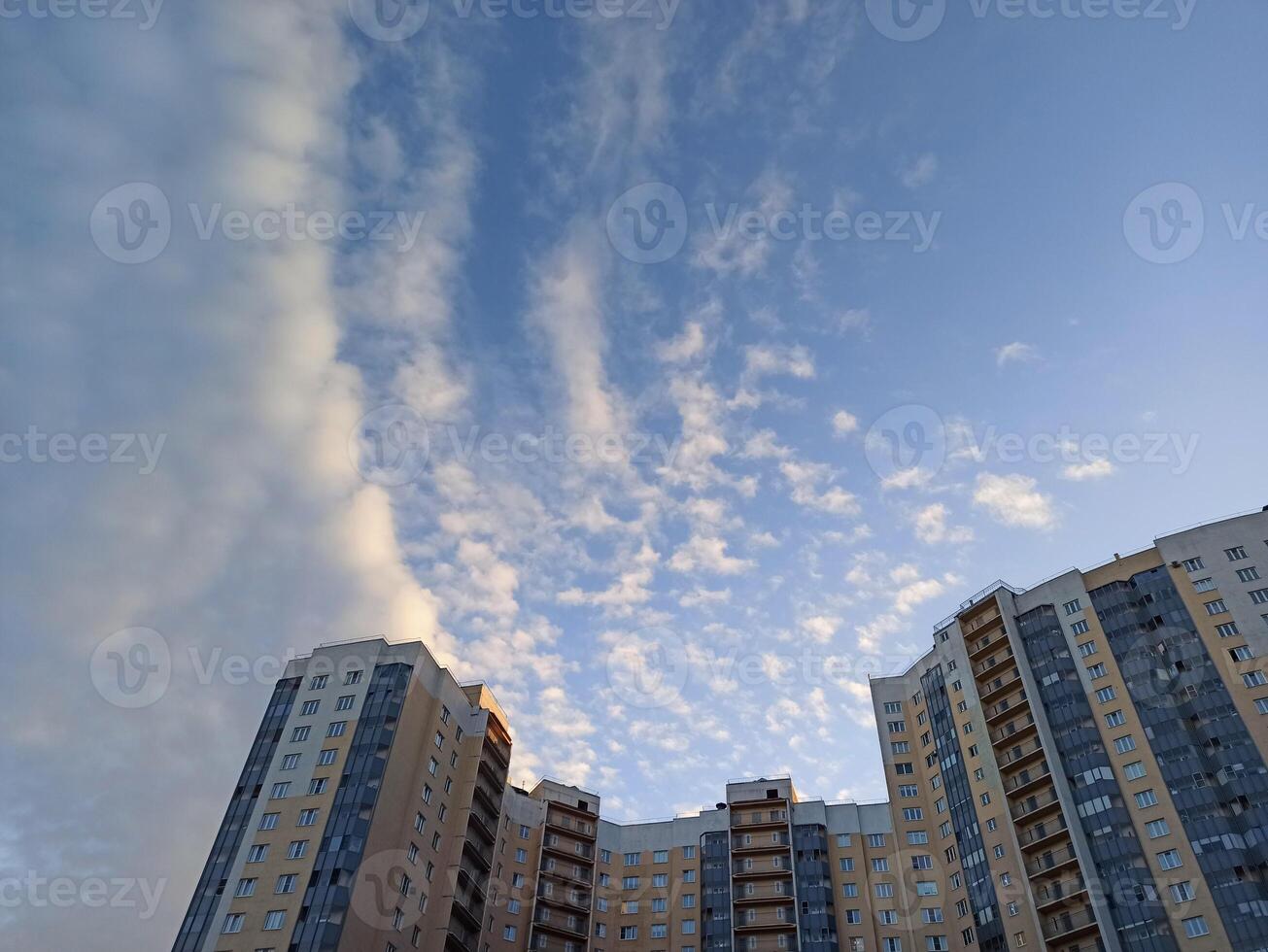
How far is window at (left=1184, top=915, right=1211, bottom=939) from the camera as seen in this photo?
70.4m

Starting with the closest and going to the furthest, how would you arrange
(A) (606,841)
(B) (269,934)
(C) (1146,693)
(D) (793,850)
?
1. (B) (269,934)
2. (C) (1146,693)
3. (D) (793,850)
4. (A) (606,841)

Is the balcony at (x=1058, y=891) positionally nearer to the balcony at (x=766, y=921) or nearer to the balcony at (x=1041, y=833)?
the balcony at (x=1041, y=833)

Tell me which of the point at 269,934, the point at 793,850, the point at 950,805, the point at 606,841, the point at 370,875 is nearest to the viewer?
the point at 269,934

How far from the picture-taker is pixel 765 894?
9875 cm

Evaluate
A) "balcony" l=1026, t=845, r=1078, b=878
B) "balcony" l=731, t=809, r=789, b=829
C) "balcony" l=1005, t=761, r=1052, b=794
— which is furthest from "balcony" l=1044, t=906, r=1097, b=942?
"balcony" l=731, t=809, r=789, b=829

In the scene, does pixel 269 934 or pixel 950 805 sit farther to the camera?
pixel 950 805

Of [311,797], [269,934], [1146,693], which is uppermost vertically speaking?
[1146,693]

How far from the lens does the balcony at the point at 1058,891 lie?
78438 millimetres

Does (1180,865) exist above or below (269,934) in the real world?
above

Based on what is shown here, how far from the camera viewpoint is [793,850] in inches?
3935

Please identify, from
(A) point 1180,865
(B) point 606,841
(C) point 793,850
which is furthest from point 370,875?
(A) point 1180,865

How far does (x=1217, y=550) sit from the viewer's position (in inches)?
3452

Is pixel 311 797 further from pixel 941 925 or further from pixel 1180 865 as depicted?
pixel 1180 865

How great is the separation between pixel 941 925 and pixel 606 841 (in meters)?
39.4
